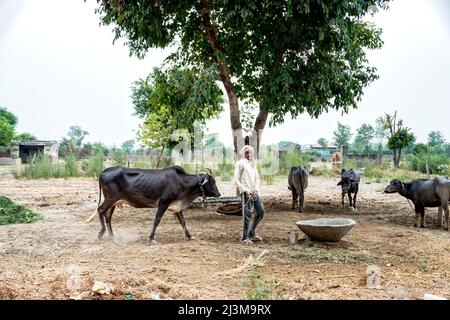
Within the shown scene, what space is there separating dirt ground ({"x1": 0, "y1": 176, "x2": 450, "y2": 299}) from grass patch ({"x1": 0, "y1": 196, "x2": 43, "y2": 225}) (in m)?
0.32

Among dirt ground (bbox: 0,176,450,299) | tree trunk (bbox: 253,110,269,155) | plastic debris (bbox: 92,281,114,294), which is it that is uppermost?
tree trunk (bbox: 253,110,269,155)

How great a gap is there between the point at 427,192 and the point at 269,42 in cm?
477

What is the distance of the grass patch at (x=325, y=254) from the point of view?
21.5 feet

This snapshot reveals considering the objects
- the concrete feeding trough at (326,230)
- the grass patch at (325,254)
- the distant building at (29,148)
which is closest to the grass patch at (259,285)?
the grass patch at (325,254)

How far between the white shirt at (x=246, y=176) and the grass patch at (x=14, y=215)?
190 inches

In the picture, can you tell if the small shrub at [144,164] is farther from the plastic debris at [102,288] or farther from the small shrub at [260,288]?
the plastic debris at [102,288]

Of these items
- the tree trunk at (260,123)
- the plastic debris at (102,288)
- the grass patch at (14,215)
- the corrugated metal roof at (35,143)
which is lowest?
the plastic debris at (102,288)

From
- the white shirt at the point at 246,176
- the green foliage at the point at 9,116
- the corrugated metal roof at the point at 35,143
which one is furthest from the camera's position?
the green foliage at the point at 9,116

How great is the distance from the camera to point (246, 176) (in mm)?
7609

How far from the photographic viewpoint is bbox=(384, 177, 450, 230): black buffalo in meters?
9.18

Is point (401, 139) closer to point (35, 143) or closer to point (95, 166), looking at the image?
point (95, 166)

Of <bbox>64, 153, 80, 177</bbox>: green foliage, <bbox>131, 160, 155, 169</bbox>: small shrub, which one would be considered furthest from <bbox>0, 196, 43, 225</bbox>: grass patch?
<bbox>64, 153, 80, 177</bbox>: green foliage

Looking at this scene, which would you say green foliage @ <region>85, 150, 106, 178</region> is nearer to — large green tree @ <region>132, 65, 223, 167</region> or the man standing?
large green tree @ <region>132, 65, 223, 167</region>

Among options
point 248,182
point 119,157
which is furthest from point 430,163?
point 248,182
